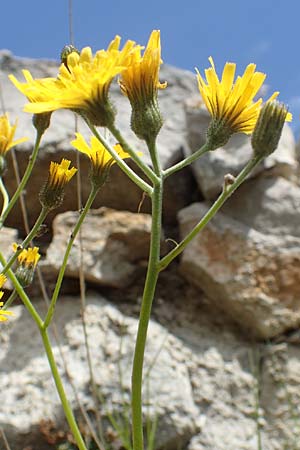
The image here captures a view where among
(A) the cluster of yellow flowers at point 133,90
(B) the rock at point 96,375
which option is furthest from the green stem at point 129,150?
(B) the rock at point 96,375

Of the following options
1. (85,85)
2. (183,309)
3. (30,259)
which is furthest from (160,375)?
(85,85)

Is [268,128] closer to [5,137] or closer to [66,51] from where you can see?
[66,51]

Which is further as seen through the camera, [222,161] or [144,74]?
[222,161]

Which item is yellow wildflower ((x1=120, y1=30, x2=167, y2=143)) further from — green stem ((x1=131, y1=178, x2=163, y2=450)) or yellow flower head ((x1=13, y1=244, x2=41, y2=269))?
yellow flower head ((x1=13, y1=244, x2=41, y2=269))

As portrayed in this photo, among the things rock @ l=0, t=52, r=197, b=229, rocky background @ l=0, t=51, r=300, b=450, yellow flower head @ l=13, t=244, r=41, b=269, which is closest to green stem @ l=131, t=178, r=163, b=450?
yellow flower head @ l=13, t=244, r=41, b=269

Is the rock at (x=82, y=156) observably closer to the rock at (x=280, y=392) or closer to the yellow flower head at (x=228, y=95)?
the rock at (x=280, y=392)
